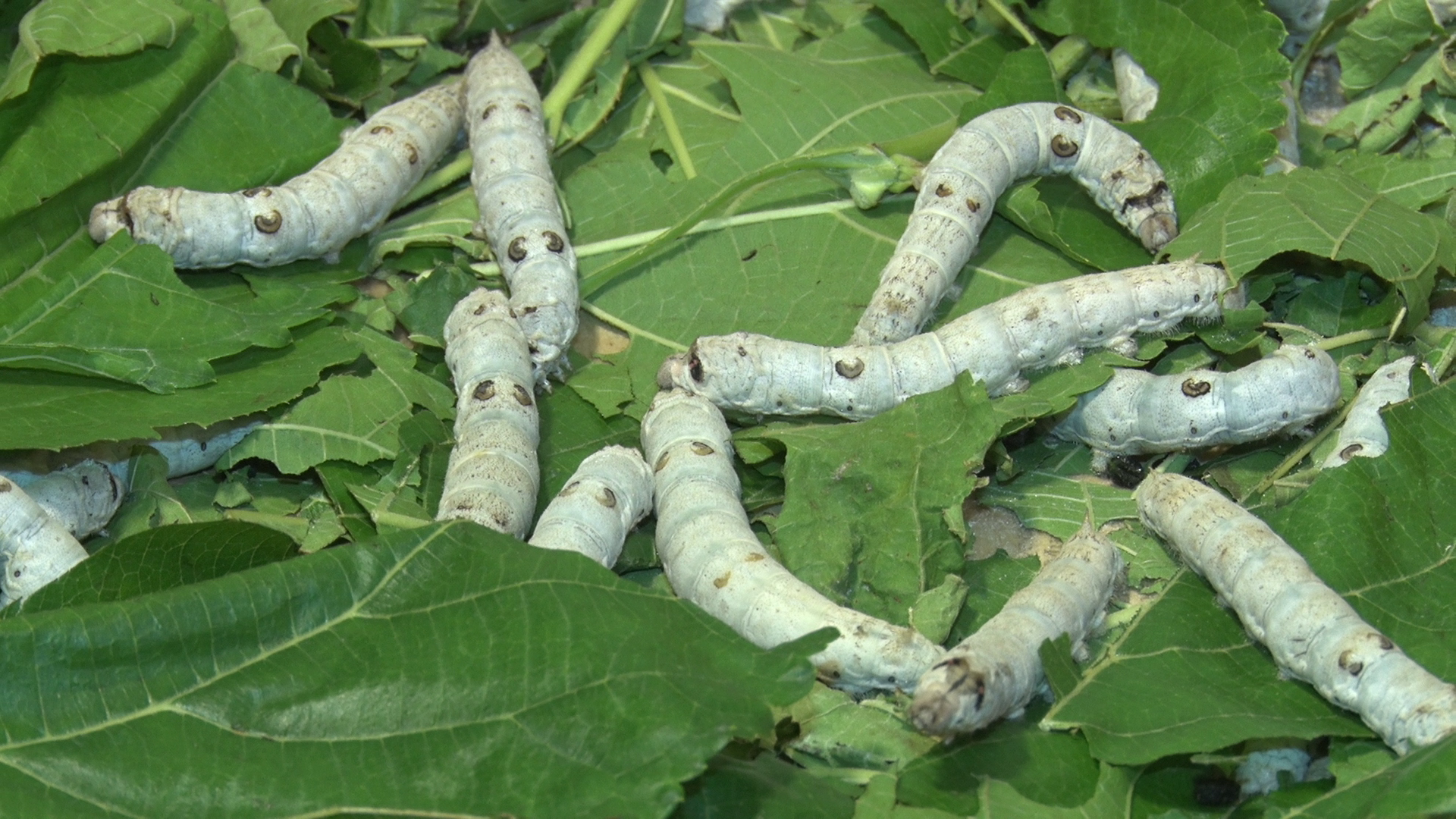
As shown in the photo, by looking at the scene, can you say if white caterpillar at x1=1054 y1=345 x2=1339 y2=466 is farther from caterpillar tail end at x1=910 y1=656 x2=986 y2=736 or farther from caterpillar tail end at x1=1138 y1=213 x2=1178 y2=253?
caterpillar tail end at x1=910 y1=656 x2=986 y2=736

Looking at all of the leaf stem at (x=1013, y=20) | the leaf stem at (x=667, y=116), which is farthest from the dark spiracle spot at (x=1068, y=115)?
the leaf stem at (x=667, y=116)

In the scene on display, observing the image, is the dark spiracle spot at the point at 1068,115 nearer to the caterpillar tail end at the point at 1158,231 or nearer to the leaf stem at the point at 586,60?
the caterpillar tail end at the point at 1158,231

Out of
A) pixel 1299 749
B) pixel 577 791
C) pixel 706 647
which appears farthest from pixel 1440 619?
pixel 577 791

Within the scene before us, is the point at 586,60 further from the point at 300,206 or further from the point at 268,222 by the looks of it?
the point at 268,222

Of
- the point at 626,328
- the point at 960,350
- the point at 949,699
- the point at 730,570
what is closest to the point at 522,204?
the point at 626,328

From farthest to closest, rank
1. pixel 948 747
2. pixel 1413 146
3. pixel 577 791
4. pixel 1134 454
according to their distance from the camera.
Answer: pixel 1413 146 < pixel 1134 454 < pixel 948 747 < pixel 577 791

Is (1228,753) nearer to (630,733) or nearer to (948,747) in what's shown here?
(948,747)
